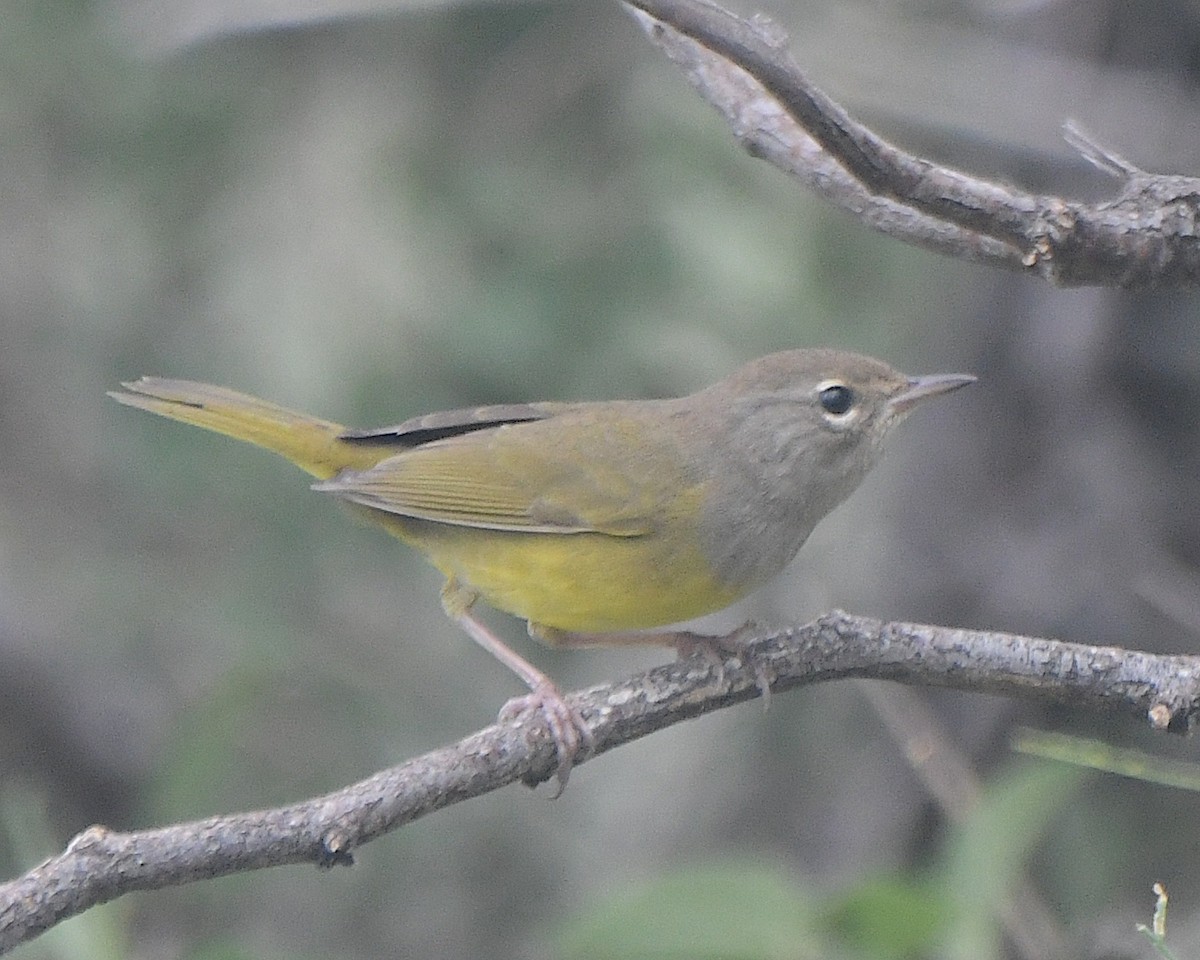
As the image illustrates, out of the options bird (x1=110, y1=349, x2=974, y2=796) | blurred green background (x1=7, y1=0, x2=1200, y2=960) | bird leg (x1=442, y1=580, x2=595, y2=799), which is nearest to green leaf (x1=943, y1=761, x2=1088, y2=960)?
bird (x1=110, y1=349, x2=974, y2=796)

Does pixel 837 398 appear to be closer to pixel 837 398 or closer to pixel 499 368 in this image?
pixel 837 398

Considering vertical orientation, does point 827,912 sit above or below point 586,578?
below

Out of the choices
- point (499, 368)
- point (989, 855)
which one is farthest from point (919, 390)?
point (499, 368)

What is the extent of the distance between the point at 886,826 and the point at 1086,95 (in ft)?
8.31

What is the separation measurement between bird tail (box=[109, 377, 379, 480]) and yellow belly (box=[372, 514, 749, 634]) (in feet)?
1.39

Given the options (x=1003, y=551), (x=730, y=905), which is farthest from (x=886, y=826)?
(x=730, y=905)

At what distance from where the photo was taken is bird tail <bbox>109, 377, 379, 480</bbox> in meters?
4.53

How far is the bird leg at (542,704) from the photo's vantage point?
3207 millimetres

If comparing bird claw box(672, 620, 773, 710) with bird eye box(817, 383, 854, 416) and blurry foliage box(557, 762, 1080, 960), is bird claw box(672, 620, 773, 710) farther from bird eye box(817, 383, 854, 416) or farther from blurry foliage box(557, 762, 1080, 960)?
bird eye box(817, 383, 854, 416)

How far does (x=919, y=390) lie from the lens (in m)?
4.07

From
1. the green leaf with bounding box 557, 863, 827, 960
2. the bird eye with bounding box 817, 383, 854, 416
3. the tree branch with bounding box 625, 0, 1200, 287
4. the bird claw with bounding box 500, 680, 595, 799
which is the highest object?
the bird eye with bounding box 817, 383, 854, 416

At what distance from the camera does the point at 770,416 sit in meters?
4.36

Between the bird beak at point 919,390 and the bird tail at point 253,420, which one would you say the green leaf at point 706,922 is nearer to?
the bird beak at point 919,390

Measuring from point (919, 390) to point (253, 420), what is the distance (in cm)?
185
